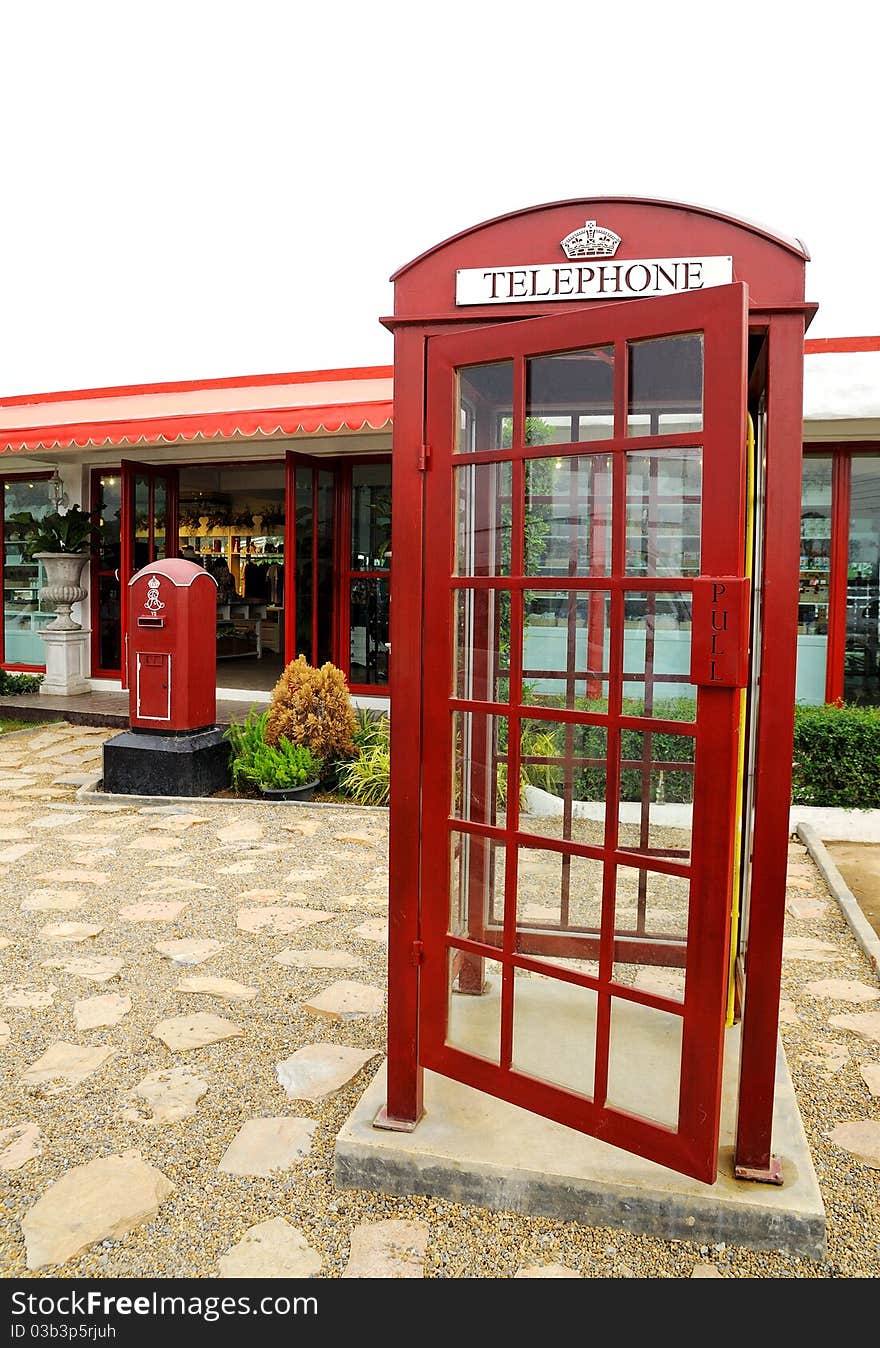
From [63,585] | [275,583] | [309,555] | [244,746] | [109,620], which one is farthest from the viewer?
[275,583]

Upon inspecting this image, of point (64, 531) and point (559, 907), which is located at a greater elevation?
point (64, 531)

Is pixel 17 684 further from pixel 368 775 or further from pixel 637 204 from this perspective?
pixel 637 204

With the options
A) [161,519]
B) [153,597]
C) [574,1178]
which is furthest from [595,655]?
[161,519]

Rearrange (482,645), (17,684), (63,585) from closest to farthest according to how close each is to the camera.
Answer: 1. (482,645)
2. (63,585)
3. (17,684)

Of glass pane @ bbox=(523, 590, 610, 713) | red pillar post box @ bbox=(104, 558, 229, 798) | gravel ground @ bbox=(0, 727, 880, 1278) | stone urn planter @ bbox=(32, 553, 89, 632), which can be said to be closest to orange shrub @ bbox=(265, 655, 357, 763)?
red pillar post box @ bbox=(104, 558, 229, 798)

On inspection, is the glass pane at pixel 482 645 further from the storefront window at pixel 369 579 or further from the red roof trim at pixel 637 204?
the storefront window at pixel 369 579

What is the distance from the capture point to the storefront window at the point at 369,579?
1052 cm

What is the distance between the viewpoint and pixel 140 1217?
8.27 ft

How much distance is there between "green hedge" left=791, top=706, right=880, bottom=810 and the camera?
22.2 feet

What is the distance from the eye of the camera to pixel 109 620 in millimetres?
11734

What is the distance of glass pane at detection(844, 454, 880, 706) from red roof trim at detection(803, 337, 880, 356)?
895mm

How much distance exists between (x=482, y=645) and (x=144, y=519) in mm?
9592

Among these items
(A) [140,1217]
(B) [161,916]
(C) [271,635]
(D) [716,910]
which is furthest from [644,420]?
(C) [271,635]

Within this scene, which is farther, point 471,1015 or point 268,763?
point 268,763
